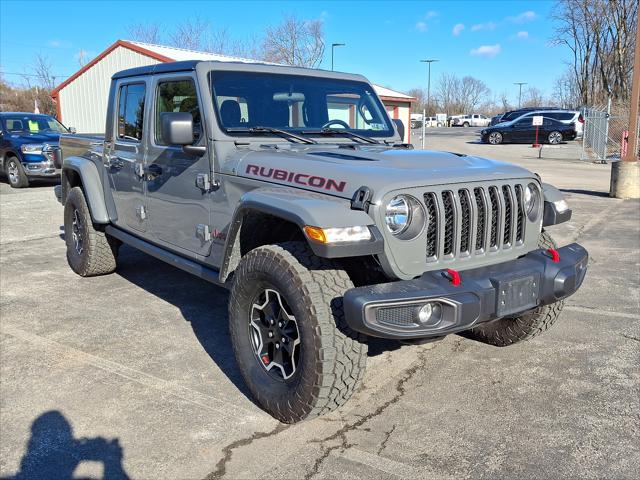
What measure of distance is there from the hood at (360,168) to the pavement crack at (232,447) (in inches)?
50.5

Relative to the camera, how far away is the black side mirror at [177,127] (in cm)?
364

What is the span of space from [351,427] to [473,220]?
128cm

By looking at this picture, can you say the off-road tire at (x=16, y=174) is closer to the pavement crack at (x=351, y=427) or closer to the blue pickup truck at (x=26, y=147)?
the blue pickup truck at (x=26, y=147)

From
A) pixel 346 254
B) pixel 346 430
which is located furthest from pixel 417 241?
pixel 346 430

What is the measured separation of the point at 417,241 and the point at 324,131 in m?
1.56

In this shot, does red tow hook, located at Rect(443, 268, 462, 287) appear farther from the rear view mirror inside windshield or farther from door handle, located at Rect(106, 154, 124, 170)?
door handle, located at Rect(106, 154, 124, 170)

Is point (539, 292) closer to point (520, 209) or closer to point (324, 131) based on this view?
point (520, 209)

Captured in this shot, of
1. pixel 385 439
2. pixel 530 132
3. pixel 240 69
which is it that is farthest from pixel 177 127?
pixel 530 132

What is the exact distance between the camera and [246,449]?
115 inches

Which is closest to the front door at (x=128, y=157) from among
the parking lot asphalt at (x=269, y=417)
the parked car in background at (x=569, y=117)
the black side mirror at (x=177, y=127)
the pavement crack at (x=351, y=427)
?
the parking lot asphalt at (x=269, y=417)

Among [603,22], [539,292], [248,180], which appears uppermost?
[603,22]

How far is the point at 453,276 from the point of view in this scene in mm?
2879

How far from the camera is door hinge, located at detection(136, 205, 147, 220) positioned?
15.7ft

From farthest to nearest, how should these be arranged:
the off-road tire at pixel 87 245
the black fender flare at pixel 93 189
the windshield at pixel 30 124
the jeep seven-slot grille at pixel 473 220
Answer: the windshield at pixel 30 124, the off-road tire at pixel 87 245, the black fender flare at pixel 93 189, the jeep seven-slot grille at pixel 473 220
